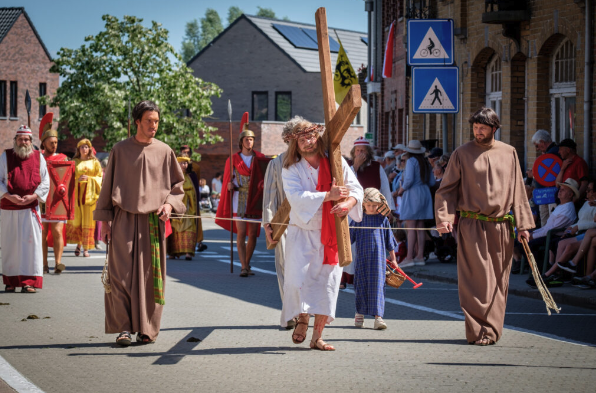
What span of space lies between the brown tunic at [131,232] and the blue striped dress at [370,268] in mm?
2126

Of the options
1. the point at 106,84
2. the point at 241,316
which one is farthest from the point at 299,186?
the point at 106,84

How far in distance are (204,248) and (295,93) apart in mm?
41856

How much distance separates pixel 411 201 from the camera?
1642cm

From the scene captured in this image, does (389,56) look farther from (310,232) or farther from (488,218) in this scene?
(310,232)

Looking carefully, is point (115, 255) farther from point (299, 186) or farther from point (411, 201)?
point (411, 201)

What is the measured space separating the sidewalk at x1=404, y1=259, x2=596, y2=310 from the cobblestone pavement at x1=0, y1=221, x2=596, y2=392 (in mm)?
204

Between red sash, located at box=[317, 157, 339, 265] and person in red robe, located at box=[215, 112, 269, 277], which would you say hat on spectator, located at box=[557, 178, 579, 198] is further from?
red sash, located at box=[317, 157, 339, 265]

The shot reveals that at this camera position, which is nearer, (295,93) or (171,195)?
(171,195)

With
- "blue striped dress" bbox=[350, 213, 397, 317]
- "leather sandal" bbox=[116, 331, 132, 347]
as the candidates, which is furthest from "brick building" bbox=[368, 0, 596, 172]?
"leather sandal" bbox=[116, 331, 132, 347]

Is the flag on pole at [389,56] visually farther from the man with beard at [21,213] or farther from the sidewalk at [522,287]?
the man with beard at [21,213]

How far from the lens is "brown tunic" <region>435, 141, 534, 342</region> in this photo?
897 cm

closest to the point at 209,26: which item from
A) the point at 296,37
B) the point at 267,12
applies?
the point at 267,12

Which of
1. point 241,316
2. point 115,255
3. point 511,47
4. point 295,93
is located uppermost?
point 295,93

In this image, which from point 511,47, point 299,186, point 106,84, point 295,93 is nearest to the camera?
point 299,186
